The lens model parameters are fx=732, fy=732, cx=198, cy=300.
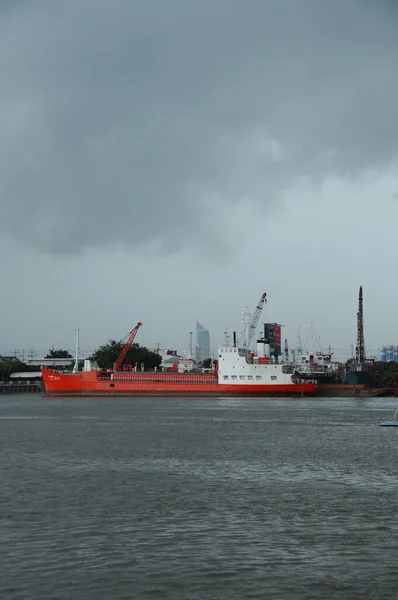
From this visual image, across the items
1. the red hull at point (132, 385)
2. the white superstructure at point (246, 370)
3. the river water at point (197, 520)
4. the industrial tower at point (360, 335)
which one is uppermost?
the industrial tower at point (360, 335)

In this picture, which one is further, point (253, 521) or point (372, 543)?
point (253, 521)

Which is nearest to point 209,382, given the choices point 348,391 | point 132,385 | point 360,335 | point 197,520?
point 132,385

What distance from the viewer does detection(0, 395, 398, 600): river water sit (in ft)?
58.9

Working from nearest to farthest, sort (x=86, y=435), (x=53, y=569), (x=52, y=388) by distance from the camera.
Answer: (x=53, y=569) → (x=86, y=435) → (x=52, y=388)

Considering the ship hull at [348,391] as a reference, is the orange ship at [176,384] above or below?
above

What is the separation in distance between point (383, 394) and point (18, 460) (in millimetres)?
128188

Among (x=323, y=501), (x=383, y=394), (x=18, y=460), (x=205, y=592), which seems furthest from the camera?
(x=383, y=394)

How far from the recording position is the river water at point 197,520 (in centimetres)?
1794

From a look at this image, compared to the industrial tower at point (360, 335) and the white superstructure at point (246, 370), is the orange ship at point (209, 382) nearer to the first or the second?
the white superstructure at point (246, 370)

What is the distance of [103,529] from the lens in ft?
77.5

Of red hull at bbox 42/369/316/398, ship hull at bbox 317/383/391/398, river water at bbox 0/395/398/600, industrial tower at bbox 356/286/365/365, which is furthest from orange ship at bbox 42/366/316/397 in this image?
river water at bbox 0/395/398/600

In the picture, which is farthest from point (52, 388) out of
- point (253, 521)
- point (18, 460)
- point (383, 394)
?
point (253, 521)

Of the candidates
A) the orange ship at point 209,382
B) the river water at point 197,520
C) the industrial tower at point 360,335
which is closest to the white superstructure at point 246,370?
the orange ship at point 209,382

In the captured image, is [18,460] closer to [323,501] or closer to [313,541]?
[323,501]
